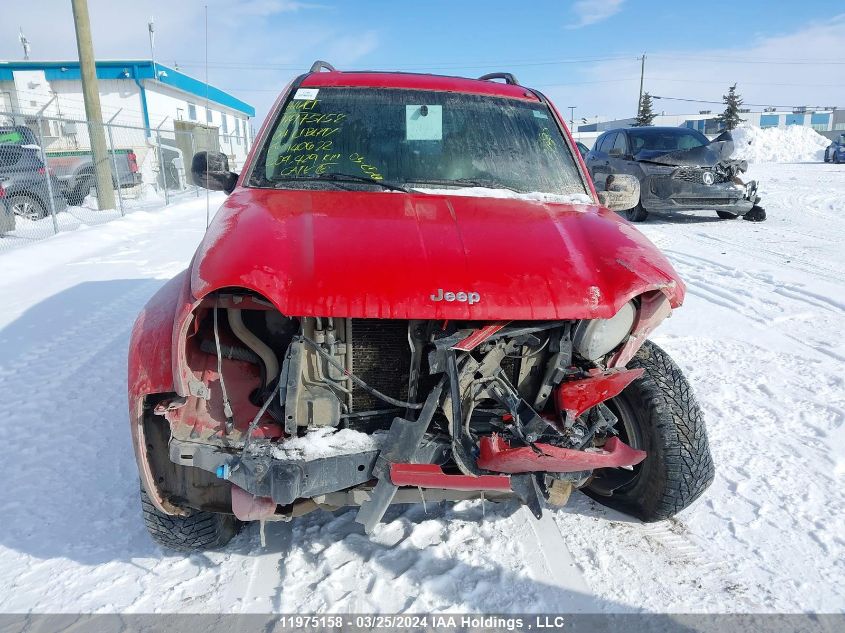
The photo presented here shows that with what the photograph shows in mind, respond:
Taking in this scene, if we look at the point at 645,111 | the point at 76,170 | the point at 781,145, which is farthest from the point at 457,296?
the point at 645,111

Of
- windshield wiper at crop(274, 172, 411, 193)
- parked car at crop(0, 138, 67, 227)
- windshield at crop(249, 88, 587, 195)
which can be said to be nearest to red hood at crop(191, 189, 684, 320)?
windshield wiper at crop(274, 172, 411, 193)

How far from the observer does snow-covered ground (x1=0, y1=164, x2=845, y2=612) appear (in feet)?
7.31

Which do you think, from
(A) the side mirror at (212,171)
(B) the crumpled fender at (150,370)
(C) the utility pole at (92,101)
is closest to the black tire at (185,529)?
(B) the crumpled fender at (150,370)

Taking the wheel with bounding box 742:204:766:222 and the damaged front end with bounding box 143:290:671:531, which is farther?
the wheel with bounding box 742:204:766:222

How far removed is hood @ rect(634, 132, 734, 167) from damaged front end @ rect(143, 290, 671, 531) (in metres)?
8.80

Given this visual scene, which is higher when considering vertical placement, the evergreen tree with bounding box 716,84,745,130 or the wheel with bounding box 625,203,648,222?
the evergreen tree with bounding box 716,84,745,130

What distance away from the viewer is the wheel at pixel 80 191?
1199 cm

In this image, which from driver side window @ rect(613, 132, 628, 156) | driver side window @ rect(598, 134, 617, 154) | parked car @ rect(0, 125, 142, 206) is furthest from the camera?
driver side window @ rect(598, 134, 617, 154)

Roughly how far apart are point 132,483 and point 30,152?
31.1ft

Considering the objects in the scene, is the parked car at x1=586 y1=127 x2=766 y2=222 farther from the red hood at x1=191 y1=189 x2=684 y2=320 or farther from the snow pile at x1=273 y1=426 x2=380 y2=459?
the snow pile at x1=273 y1=426 x2=380 y2=459

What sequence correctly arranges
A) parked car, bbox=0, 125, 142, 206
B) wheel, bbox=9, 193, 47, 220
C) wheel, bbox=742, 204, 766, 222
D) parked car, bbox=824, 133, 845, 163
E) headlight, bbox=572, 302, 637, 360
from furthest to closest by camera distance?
parked car, bbox=824, 133, 845, 163 → parked car, bbox=0, 125, 142, 206 → wheel, bbox=742, 204, 766, 222 → wheel, bbox=9, 193, 47, 220 → headlight, bbox=572, 302, 637, 360

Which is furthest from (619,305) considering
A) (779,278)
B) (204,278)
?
(779,278)

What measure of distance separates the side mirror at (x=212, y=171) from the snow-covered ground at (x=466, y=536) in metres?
1.56

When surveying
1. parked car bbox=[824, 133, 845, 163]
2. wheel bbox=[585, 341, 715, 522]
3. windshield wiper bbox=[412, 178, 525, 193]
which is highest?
parked car bbox=[824, 133, 845, 163]
